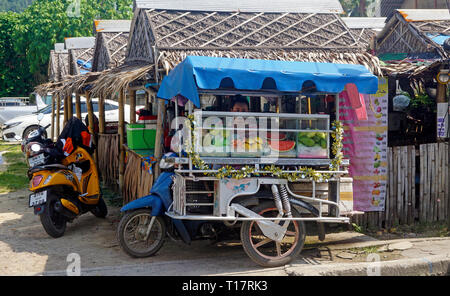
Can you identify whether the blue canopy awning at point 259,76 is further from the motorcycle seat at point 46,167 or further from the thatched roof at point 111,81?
the motorcycle seat at point 46,167

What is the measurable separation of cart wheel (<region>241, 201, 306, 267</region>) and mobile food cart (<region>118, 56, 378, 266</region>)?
0.03 ft

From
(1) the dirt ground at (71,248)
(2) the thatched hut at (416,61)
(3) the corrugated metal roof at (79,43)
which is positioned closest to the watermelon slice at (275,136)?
(1) the dirt ground at (71,248)

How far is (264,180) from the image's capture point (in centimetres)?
524

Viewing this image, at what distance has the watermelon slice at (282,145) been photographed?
533cm

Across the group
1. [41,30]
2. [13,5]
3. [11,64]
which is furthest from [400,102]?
[13,5]

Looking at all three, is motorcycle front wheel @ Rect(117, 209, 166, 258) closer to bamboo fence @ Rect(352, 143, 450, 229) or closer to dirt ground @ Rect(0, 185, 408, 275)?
dirt ground @ Rect(0, 185, 408, 275)

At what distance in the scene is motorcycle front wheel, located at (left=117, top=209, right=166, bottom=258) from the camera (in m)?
5.57

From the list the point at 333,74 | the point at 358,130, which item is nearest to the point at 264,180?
the point at 333,74

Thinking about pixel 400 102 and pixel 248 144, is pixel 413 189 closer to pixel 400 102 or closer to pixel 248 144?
pixel 400 102

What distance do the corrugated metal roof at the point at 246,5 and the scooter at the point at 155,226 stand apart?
3.77 meters

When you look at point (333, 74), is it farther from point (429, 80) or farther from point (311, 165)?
point (429, 80)
